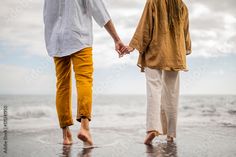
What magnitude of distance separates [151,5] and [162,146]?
1.52 metres

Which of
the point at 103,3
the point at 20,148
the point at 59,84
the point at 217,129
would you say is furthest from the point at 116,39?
the point at 217,129

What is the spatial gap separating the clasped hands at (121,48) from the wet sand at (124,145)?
0.93 metres

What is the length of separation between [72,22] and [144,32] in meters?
0.84

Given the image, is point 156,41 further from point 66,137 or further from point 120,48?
point 66,137

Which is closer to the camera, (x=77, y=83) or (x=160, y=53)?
(x=77, y=83)

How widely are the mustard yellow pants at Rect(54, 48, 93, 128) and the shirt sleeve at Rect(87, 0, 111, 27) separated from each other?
0.31 m

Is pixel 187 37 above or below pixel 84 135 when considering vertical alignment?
above

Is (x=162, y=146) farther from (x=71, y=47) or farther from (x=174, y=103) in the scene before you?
(x=71, y=47)

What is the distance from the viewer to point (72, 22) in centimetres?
455

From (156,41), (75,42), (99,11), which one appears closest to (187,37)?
(156,41)

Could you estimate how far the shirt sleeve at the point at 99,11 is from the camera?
4539mm

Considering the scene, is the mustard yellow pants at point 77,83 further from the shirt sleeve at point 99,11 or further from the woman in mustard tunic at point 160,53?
the woman in mustard tunic at point 160,53

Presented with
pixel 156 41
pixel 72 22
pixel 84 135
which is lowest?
pixel 84 135

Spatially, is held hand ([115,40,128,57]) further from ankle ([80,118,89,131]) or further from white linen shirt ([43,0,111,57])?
ankle ([80,118,89,131])
